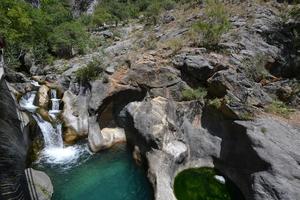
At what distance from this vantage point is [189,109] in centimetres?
1398

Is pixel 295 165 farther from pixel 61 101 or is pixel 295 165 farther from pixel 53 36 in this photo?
pixel 53 36

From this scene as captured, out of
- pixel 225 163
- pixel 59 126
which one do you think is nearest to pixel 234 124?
pixel 225 163

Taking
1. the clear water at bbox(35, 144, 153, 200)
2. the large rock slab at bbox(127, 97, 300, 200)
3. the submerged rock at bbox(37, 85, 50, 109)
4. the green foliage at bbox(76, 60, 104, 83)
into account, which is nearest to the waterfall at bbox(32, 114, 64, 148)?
the submerged rock at bbox(37, 85, 50, 109)

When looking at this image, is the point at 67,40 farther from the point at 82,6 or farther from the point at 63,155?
the point at 82,6

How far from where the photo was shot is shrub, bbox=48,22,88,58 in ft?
90.9

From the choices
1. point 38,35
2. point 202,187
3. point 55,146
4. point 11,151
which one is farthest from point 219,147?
point 38,35

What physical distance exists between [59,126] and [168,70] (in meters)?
7.24

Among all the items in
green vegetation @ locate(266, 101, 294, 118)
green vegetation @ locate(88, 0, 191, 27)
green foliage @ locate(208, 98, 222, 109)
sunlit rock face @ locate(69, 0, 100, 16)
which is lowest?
green vegetation @ locate(266, 101, 294, 118)

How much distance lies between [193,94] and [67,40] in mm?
18326

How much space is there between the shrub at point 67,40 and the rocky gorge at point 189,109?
8.57 m

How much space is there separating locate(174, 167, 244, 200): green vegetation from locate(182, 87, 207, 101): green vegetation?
4076 millimetres

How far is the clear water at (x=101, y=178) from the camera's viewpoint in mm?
10891

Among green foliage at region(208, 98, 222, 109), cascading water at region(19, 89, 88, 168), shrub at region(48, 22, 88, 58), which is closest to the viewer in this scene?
green foliage at region(208, 98, 222, 109)

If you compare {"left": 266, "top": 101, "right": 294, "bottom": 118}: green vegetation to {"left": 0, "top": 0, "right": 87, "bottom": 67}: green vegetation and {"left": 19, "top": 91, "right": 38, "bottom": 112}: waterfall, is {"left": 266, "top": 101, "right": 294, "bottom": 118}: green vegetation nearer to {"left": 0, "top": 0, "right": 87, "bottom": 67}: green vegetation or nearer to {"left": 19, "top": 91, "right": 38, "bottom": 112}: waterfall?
{"left": 19, "top": 91, "right": 38, "bottom": 112}: waterfall
